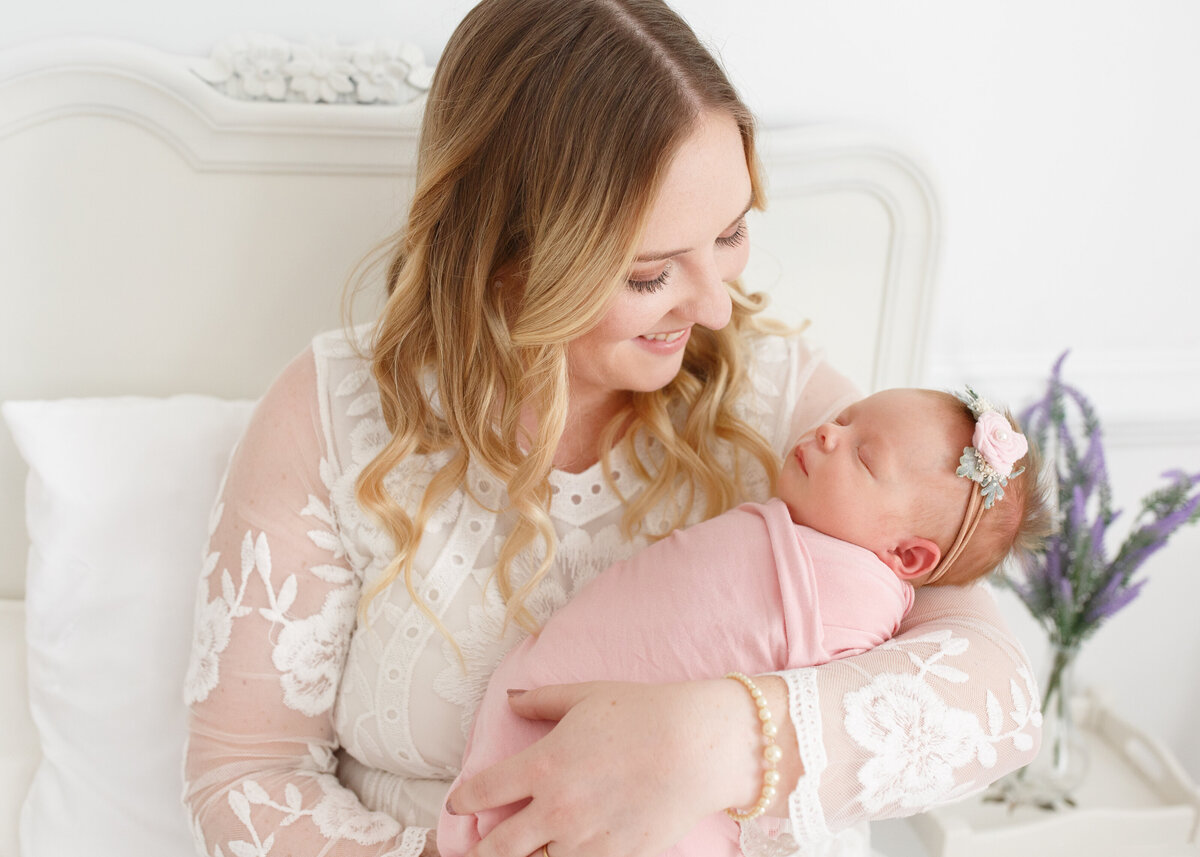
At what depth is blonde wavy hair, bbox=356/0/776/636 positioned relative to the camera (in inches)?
43.5

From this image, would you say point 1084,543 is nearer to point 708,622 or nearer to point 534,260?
point 708,622

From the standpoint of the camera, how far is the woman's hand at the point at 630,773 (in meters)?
1.02

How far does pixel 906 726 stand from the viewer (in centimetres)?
110

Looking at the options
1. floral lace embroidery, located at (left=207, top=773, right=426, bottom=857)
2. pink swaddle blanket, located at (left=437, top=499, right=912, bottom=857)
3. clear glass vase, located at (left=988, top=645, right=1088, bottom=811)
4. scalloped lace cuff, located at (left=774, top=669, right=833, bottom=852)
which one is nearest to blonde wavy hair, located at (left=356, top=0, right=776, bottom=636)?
pink swaddle blanket, located at (left=437, top=499, right=912, bottom=857)

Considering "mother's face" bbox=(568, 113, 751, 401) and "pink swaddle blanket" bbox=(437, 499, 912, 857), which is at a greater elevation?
"mother's face" bbox=(568, 113, 751, 401)

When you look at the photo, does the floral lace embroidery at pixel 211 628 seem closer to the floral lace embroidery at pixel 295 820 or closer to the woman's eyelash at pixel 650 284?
the floral lace embroidery at pixel 295 820

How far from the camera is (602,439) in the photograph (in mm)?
1420

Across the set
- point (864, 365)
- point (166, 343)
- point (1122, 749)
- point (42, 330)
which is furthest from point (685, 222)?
point (1122, 749)

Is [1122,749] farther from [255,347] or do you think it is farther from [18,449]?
[18,449]

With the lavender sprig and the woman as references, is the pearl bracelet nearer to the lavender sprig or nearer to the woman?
the woman

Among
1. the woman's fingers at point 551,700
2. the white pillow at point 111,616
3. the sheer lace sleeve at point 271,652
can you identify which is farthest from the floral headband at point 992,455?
the white pillow at point 111,616

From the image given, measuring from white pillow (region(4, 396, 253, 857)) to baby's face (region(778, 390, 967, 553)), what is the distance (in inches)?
38.2

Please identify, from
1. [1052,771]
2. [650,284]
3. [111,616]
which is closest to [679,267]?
[650,284]

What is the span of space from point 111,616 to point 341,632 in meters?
0.47
